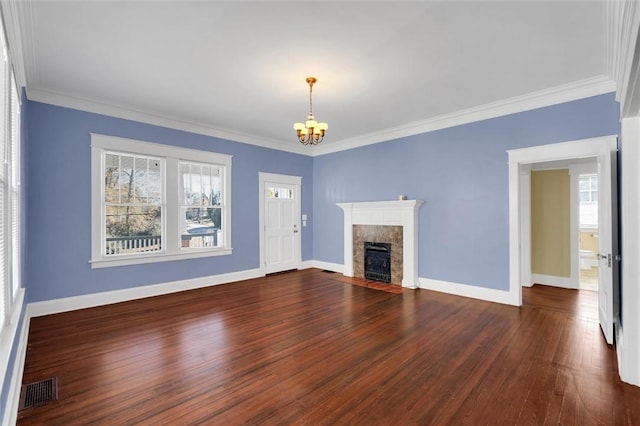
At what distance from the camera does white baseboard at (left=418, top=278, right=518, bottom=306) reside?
4.52 m

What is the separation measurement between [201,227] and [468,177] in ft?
15.6

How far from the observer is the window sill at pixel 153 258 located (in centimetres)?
453

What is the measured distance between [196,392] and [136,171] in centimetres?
390

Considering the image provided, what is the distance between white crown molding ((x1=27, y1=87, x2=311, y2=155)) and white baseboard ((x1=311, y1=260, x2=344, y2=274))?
2.78m

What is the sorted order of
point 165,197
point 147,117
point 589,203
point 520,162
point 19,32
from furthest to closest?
point 589,203
point 165,197
point 147,117
point 520,162
point 19,32

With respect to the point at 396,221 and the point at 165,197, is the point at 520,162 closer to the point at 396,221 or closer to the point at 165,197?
the point at 396,221

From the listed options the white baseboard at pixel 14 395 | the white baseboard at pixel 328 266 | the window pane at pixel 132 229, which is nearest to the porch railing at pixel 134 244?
the window pane at pixel 132 229

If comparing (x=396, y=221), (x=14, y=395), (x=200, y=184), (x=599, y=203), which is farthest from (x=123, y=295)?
(x=599, y=203)

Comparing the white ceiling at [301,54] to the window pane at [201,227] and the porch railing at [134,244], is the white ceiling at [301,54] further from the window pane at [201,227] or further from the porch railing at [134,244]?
the porch railing at [134,244]

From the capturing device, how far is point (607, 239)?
3207 millimetres

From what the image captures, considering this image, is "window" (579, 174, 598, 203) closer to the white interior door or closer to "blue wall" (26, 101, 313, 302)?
the white interior door

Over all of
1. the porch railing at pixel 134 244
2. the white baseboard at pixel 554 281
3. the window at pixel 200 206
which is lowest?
the white baseboard at pixel 554 281

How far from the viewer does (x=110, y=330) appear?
359 centimetres

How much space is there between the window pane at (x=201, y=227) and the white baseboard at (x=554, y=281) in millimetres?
6067
